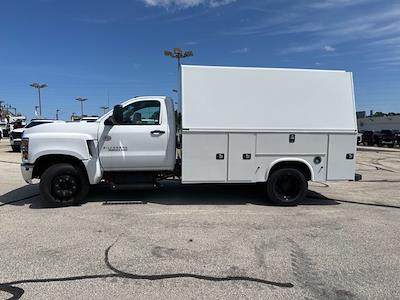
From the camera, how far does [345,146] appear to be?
837cm

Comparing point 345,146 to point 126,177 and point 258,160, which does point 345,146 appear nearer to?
point 258,160

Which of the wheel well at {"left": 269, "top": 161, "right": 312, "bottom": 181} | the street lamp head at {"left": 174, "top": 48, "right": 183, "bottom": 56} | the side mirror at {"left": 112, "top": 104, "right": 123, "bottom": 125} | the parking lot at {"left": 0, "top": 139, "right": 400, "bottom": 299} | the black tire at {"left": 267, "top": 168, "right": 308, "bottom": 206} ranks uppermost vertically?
the street lamp head at {"left": 174, "top": 48, "right": 183, "bottom": 56}

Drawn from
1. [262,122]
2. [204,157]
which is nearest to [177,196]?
[204,157]

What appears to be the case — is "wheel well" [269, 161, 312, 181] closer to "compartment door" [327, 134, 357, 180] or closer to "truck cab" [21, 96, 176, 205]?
"compartment door" [327, 134, 357, 180]

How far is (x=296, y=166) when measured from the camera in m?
8.46

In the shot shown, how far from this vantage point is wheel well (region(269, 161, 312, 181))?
8352 millimetres

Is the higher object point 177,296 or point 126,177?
point 126,177

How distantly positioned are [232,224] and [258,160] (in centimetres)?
188

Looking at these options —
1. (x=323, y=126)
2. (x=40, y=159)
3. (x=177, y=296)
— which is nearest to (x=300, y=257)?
(x=177, y=296)

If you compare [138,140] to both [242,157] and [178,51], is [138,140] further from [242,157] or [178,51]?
[178,51]

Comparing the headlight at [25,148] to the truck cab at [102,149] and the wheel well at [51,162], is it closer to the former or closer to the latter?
the truck cab at [102,149]

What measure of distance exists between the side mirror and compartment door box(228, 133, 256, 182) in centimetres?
225

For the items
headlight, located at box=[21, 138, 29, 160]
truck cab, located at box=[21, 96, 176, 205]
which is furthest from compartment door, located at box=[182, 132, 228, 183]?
headlight, located at box=[21, 138, 29, 160]

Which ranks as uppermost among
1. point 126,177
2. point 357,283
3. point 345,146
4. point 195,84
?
point 195,84
